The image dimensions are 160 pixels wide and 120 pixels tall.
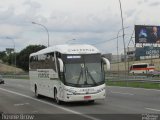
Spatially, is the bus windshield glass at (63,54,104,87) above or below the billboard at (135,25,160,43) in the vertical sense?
below

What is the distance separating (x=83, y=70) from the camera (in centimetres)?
2114

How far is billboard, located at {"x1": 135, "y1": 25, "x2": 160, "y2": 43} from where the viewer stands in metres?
92.8

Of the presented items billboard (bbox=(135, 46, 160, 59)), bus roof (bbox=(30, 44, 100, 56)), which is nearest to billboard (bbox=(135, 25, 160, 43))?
billboard (bbox=(135, 46, 160, 59))

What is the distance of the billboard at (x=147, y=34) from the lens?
92812 mm

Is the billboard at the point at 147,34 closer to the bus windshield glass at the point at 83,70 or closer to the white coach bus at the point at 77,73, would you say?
the white coach bus at the point at 77,73

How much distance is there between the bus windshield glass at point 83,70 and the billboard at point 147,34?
2840 inches

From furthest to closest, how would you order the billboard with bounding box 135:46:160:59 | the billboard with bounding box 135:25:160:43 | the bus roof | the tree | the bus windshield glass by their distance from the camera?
the tree, the billboard with bounding box 135:46:160:59, the billboard with bounding box 135:25:160:43, the bus roof, the bus windshield glass

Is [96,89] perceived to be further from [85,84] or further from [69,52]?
[69,52]

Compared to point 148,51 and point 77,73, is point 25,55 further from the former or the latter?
point 77,73

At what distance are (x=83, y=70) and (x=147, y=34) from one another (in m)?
74.2

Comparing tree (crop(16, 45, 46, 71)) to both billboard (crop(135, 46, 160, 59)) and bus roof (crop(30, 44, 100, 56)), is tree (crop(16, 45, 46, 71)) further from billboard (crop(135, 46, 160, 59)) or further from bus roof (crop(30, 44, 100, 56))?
bus roof (crop(30, 44, 100, 56))

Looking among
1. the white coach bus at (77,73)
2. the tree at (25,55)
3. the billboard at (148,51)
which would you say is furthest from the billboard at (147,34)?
the white coach bus at (77,73)

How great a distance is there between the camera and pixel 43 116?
16.6 m

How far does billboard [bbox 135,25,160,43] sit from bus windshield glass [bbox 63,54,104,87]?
237 ft
